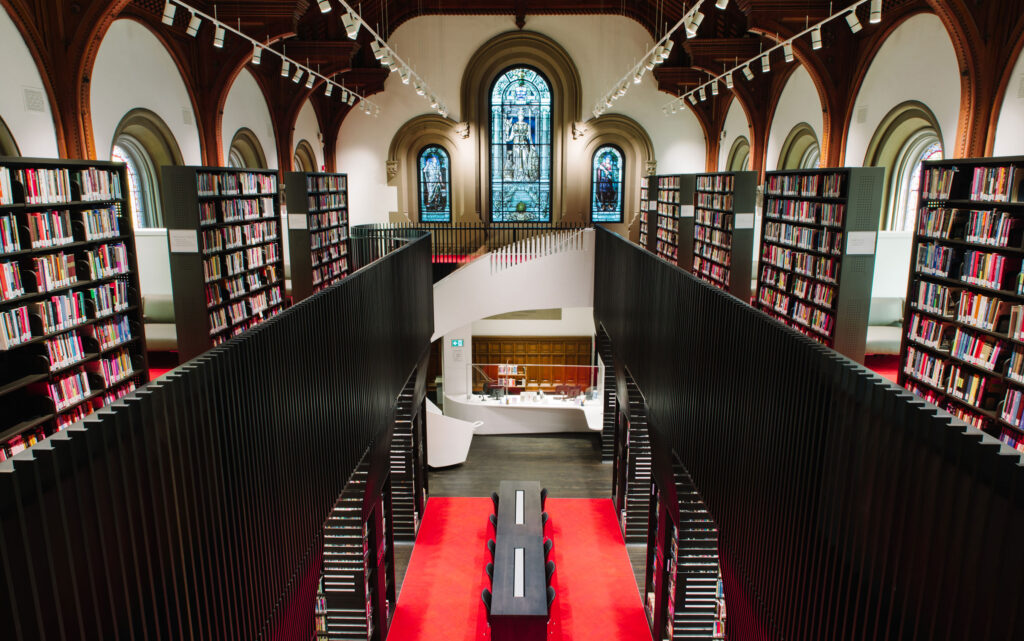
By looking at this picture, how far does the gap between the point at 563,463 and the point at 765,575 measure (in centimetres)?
860

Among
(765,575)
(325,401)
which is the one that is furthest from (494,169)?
(765,575)

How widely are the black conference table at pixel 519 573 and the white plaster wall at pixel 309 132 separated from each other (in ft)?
29.5

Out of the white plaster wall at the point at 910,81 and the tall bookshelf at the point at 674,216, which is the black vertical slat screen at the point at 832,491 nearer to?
the white plaster wall at the point at 910,81

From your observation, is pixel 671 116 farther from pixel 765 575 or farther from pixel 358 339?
pixel 765 575

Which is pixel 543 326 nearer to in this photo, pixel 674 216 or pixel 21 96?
pixel 674 216

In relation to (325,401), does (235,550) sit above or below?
below

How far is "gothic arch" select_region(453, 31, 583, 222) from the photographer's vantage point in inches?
593

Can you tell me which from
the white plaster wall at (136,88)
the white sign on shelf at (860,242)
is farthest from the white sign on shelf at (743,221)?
the white plaster wall at (136,88)

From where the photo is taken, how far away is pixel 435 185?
1590 cm

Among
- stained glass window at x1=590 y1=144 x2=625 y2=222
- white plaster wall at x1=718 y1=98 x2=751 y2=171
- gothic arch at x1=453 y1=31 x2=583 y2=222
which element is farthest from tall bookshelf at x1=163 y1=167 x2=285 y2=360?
white plaster wall at x1=718 y1=98 x2=751 y2=171

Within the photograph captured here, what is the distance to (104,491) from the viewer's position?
1978mm

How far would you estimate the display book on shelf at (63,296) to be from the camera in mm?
4352

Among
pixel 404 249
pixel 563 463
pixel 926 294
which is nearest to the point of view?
pixel 926 294

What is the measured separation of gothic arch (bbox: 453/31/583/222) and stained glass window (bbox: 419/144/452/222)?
2.24ft
